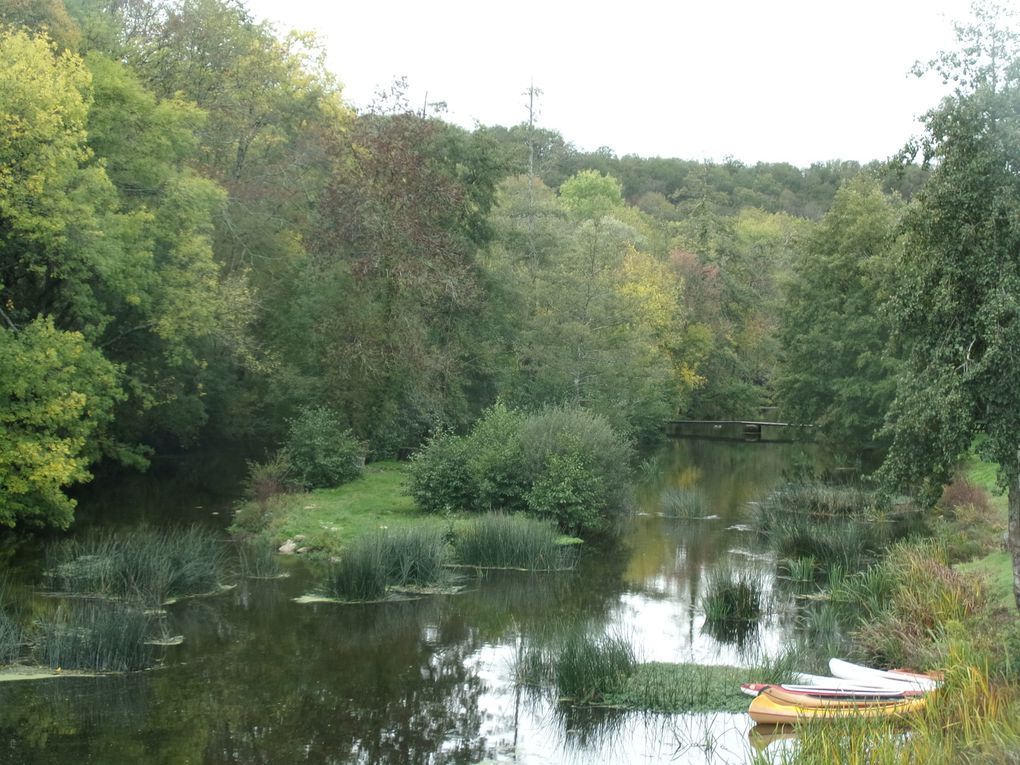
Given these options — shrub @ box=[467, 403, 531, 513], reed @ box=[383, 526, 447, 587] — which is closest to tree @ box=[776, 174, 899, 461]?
shrub @ box=[467, 403, 531, 513]

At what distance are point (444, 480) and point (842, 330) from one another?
16.4 m

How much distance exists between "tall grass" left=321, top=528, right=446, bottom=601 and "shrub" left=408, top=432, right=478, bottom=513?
5451mm

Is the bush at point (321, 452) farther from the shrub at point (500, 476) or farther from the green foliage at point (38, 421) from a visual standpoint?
the green foliage at point (38, 421)

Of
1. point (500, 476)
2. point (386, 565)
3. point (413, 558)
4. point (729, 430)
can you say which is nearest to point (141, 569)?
point (386, 565)

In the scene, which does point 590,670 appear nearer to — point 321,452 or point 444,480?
point 444,480

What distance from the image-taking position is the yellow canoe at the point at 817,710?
8.80m

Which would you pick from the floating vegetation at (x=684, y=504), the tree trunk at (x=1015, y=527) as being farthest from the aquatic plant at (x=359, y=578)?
the floating vegetation at (x=684, y=504)

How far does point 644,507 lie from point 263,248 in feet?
48.3

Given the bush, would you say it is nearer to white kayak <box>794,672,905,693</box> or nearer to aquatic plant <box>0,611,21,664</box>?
aquatic plant <box>0,611,21,664</box>

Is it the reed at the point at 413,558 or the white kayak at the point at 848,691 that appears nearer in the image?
the white kayak at the point at 848,691

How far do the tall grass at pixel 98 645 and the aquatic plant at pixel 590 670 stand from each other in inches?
202

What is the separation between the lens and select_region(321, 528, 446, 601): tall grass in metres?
16.8

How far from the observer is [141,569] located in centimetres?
1600

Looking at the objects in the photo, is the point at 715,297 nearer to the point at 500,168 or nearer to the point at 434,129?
the point at 500,168
